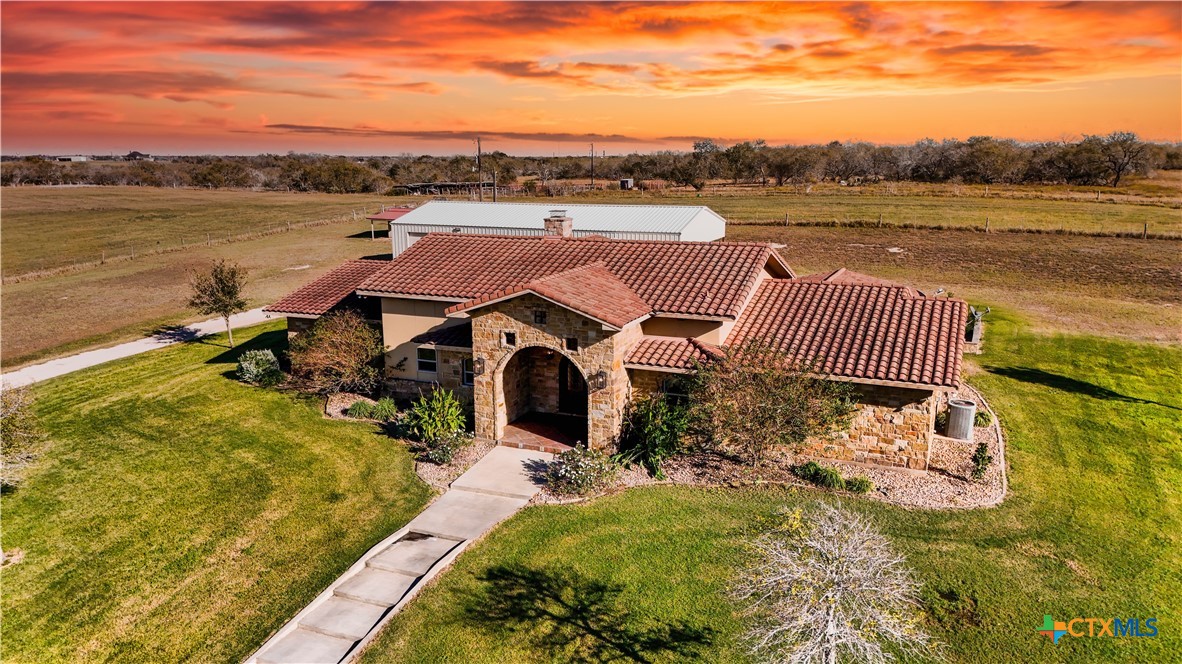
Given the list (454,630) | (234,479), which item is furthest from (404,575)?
(234,479)

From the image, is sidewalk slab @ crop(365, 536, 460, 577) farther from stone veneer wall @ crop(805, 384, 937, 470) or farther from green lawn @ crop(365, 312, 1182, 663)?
stone veneer wall @ crop(805, 384, 937, 470)

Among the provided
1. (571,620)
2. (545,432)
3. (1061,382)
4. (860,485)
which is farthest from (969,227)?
(571,620)

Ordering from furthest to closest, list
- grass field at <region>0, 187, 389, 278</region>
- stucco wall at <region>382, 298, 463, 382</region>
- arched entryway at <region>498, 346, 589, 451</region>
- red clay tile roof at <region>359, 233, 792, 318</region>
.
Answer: grass field at <region>0, 187, 389, 278</region>, stucco wall at <region>382, 298, 463, 382</region>, arched entryway at <region>498, 346, 589, 451</region>, red clay tile roof at <region>359, 233, 792, 318</region>

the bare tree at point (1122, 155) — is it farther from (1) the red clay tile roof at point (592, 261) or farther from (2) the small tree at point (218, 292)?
(2) the small tree at point (218, 292)

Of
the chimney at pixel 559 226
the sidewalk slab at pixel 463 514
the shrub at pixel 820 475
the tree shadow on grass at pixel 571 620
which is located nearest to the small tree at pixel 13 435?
the sidewalk slab at pixel 463 514

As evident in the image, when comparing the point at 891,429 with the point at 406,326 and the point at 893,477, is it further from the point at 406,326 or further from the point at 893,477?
the point at 406,326

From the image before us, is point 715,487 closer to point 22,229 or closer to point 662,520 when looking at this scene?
point 662,520

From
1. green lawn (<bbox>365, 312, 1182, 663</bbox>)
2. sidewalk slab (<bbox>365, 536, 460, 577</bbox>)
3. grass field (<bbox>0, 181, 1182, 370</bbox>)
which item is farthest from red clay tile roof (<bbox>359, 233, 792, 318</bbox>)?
grass field (<bbox>0, 181, 1182, 370</bbox>)
